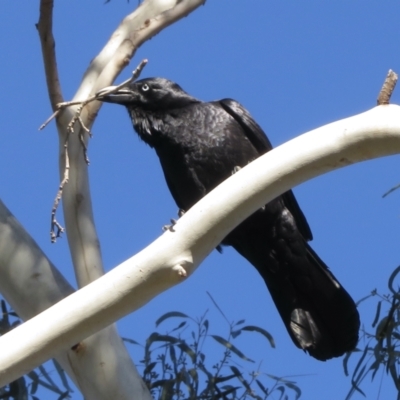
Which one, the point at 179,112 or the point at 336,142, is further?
the point at 179,112

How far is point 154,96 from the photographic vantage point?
375 cm

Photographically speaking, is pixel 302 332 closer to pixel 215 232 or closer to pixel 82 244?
pixel 82 244

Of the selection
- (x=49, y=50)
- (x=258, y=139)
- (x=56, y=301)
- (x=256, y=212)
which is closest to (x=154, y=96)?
(x=258, y=139)

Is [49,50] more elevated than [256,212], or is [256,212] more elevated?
[49,50]

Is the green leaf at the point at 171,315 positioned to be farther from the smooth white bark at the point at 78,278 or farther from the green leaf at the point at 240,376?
the smooth white bark at the point at 78,278

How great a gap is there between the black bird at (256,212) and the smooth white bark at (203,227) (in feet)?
4.93

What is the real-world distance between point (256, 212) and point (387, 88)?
1.56 metres

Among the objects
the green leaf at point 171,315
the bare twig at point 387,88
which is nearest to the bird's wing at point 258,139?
the green leaf at point 171,315

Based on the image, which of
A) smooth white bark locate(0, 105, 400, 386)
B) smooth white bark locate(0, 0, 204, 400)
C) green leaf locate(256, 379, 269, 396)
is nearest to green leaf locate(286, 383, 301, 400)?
green leaf locate(256, 379, 269, 396)

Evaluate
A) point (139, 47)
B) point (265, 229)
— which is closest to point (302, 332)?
point (265, 229)

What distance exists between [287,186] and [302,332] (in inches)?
60.6

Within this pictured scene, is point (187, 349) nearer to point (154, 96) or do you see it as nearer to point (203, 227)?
point (154, 96)

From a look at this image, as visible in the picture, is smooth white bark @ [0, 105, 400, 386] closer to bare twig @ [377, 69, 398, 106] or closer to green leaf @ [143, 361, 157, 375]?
bare twig @ [377, 69, 398, 106]

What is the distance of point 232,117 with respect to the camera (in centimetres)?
373
